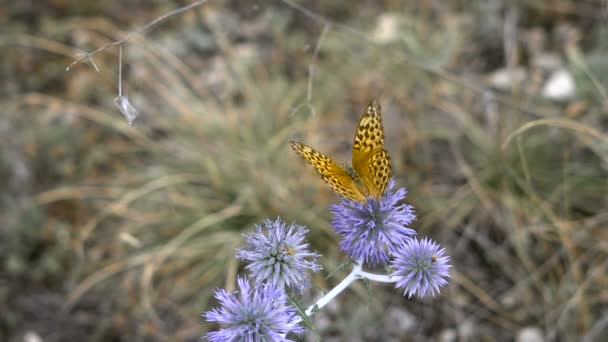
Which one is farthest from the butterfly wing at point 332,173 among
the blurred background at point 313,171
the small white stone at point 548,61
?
the small white stone at point 548,61

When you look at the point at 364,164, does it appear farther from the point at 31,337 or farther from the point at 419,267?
the point at 31,337

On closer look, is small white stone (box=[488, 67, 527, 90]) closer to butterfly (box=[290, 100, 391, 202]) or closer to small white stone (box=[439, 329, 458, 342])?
small white stone (box=[439, 329, 458, 342])

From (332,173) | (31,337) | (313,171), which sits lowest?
(332,173)

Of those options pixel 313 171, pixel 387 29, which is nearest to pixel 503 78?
pixel 387 29

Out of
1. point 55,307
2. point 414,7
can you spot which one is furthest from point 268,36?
point 55,307

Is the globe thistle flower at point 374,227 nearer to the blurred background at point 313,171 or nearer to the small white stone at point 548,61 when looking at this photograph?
the blurred background at point 313,171

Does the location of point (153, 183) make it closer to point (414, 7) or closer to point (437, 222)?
point (437, 222)
